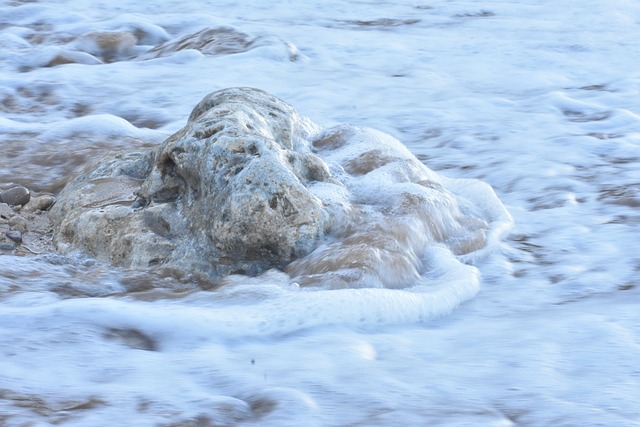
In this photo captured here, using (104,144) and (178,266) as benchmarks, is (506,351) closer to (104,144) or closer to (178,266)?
(178,266)

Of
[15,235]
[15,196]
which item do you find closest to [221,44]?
[15,196]

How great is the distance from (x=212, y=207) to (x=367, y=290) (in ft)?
2.29

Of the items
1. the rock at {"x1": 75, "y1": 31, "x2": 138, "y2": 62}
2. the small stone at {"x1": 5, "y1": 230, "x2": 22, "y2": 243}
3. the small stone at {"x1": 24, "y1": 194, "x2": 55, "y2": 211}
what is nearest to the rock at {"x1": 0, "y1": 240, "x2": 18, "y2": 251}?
the small stone at {"x1": 5, "y1": 230, "x2": 22, "y2": 243}

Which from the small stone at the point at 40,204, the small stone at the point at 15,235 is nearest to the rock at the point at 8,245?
the small stone at the point at 15,235

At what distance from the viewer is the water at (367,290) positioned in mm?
2428

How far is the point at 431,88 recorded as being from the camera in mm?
6535

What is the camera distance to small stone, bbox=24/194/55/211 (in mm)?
4051

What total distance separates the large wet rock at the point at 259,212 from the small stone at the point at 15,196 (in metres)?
0.21

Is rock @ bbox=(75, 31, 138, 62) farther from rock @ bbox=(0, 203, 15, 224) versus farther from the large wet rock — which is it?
the large wet rock

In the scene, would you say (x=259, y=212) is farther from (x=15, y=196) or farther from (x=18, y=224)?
(x=15, y=196)

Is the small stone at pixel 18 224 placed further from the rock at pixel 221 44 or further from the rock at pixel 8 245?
the rock at pixel 221 44

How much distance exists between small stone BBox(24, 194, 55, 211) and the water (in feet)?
0.76

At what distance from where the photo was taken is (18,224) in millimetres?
3830

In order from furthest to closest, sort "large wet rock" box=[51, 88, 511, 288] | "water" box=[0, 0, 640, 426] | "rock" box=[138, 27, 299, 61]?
"rock" box=[138, 27, 299, 61] → "large wet rock" box=[51, 88, 511, 288] → "water" box=[0, 0, 640, 426]
